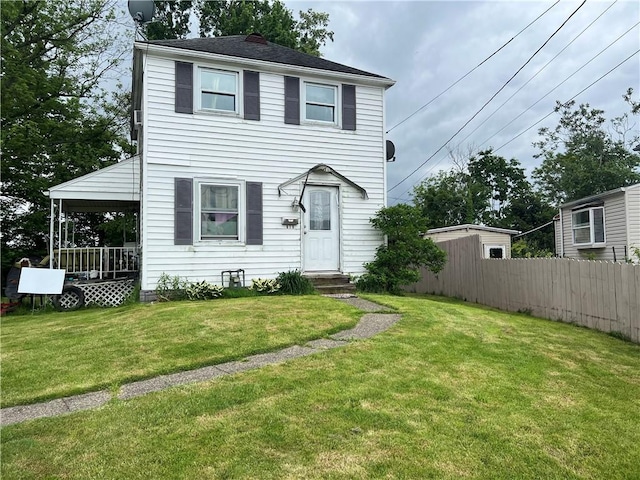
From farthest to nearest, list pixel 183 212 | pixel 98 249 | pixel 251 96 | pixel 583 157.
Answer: pixel 583 157 < pixel 98 249 < pixel 251 96 < pixel 183 212

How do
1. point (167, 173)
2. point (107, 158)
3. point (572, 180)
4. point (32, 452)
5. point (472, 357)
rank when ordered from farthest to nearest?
1. point (572, 180)
2. point (107, 158)
3. point (167, 173)
4. point (472, 357)
5. point (32, 452)

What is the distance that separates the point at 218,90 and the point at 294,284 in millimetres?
4898

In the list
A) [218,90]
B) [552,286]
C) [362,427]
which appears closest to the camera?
[362,427]

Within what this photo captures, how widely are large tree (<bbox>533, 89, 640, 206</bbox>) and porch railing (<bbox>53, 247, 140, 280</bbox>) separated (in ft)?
110

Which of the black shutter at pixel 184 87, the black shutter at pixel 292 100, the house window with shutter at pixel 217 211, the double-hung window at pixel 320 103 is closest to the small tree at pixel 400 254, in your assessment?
the double-hung window at pixel 320 103

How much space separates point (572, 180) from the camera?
33281mm

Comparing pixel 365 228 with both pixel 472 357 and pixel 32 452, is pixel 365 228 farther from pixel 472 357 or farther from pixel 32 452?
pixel 32 452

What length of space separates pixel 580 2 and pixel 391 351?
942 centimetres

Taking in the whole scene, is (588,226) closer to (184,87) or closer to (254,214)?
(254,214)

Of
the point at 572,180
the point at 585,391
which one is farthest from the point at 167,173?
the point at 572,180

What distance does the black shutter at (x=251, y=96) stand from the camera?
10133mm

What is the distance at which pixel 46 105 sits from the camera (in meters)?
18.6

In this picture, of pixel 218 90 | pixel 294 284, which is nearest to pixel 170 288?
pixel 294 284

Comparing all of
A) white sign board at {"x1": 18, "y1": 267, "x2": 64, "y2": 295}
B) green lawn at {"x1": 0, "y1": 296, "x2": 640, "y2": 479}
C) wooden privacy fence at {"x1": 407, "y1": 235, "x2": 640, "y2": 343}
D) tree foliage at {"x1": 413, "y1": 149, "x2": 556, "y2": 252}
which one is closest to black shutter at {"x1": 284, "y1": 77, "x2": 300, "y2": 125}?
wooden privacy fence at {"x1": 407, "y1": 235, "x2": 640, "y2": 343}
